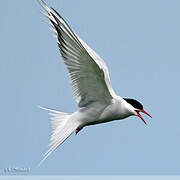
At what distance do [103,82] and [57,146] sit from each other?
789mm

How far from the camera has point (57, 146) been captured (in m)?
3.68

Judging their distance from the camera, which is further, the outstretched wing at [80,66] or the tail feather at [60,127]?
the tail feather at [60,127]

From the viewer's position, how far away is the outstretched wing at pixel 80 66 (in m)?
3.13

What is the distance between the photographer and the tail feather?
12.4 feet

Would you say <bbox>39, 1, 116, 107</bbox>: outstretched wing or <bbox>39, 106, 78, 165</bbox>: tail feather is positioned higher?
<bbox>39, 1, 116, 107</bbox>: outstretched wing

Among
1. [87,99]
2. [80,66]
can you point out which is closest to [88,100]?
[87,99]

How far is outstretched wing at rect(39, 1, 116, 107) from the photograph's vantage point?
3.13 meters

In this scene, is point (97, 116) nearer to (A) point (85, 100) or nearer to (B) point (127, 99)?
(A) point (85, 100)

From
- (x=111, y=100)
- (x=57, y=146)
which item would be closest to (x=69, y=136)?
(x=57, y=146)

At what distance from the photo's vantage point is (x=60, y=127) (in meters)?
3.97

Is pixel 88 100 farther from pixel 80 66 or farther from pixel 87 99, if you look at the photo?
pixel 80 66

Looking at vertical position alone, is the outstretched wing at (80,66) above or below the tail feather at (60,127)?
above

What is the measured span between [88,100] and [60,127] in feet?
1.38

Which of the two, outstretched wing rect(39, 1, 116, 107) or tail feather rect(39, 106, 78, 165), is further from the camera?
tail feather rect(39, 106, 78, 165)
